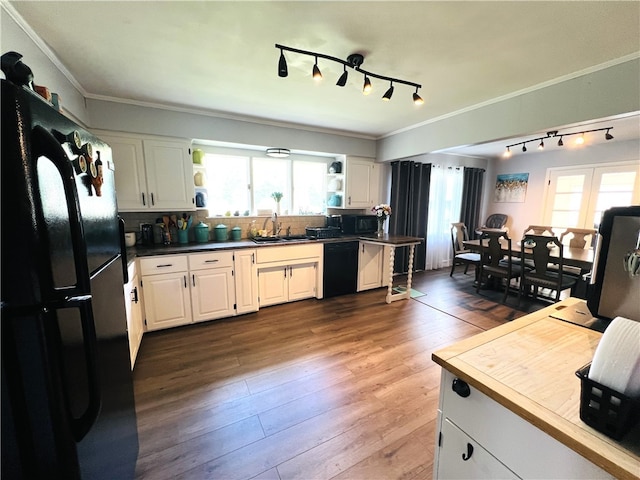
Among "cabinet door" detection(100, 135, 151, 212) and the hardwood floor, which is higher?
"cabinet door" detection(100, 135, 151, 212)

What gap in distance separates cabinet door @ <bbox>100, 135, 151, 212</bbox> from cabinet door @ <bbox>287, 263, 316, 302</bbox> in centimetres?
193

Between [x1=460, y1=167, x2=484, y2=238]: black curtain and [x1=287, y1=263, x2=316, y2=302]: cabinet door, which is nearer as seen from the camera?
[x1=287, y1=263, x2=316, y2=302]: cabinet door

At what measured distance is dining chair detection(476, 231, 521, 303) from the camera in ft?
12.1

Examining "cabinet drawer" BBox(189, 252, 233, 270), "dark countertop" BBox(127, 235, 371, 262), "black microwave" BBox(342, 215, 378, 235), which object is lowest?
"cabinet drawer" BBox(189, 252, 233, 270)

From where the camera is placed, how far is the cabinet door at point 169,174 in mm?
2973

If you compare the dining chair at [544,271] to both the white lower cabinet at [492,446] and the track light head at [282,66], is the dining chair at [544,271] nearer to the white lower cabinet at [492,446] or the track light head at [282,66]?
the white lower cabinet at [492,446]

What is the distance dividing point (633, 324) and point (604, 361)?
14cm

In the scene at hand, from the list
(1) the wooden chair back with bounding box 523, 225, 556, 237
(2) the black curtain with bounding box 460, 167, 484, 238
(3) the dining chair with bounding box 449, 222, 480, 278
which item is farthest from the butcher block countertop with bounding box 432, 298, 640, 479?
(2) the black curtain with bounding box 460, 167, 484, 238

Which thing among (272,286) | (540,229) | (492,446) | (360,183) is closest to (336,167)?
(360,183)

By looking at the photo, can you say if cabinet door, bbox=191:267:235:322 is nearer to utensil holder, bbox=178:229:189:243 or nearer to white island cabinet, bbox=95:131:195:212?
utensil holder, bbox=178:229:189:243

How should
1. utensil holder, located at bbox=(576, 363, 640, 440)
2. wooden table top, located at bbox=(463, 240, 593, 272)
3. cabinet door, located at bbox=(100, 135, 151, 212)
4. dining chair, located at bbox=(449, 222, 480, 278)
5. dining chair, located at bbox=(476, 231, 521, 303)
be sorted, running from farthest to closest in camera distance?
dining chair, located at bbox=(449, 222, 480, 278)
dining chair, located at bbox=(476, 231, 521, 303)
wooden table top, located at bbox=(463, 240, 593, 272)
cabinet door, located at bbox=(100, 135, 151, 212)
utensil holder, located at bbox=(576, 363, 640, 440)

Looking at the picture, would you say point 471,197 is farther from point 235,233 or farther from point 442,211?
point 235,233

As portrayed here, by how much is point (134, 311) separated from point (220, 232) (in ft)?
4.51

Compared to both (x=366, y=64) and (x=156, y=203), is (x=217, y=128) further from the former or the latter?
(x=366, y=64)
